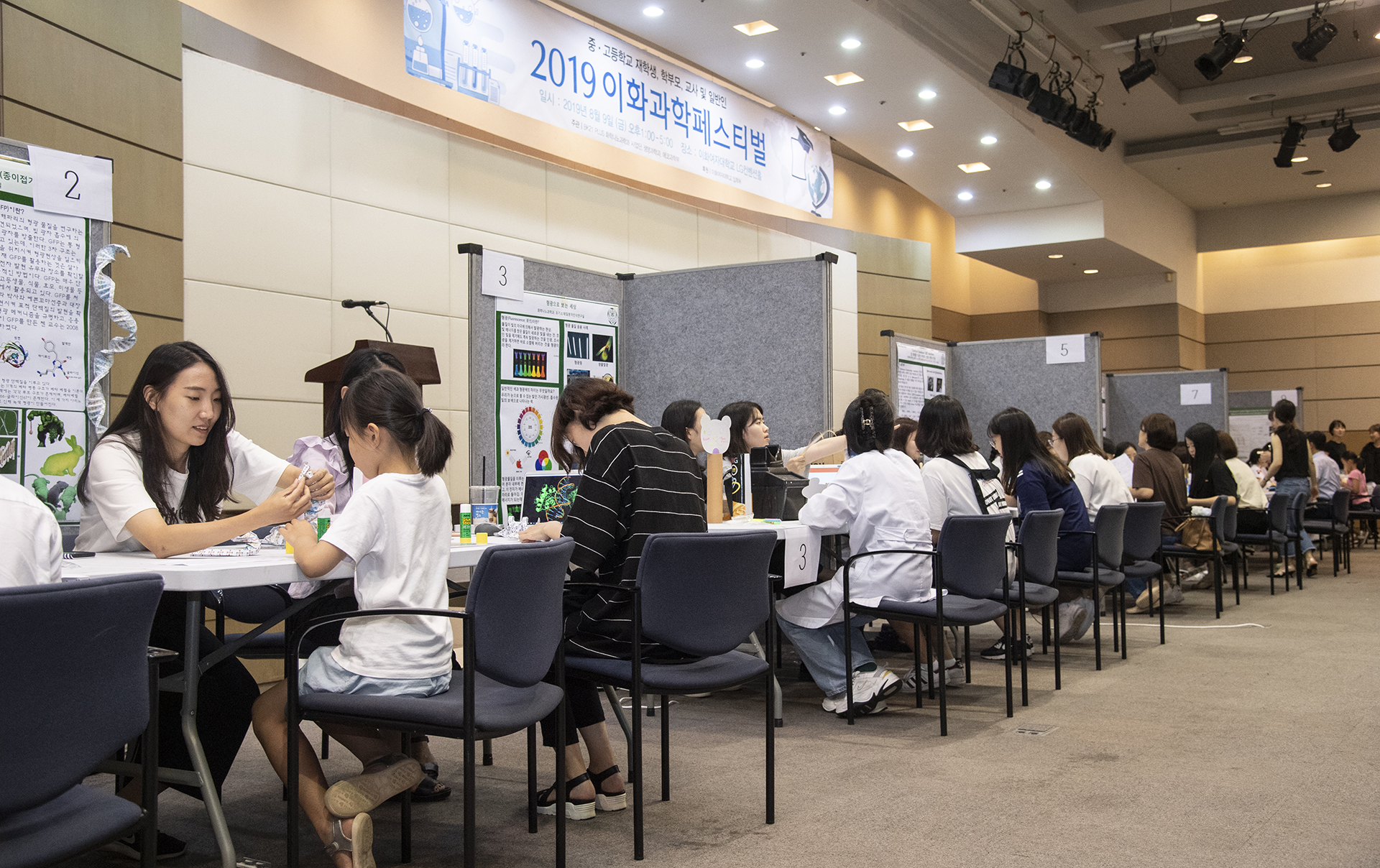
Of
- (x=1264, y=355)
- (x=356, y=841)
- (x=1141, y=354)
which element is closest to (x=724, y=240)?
(x=356, y=841)

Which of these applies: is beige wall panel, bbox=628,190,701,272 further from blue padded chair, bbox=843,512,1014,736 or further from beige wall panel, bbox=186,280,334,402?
blue padded chair, bbox=843,512,1014,736

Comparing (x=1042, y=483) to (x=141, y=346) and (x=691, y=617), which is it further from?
(x=141, y=346)

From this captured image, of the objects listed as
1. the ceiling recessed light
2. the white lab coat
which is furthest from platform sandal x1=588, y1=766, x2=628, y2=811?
the ceiling recessed light

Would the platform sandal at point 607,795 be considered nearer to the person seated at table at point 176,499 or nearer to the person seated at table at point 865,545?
the person seated at table at point 176,499

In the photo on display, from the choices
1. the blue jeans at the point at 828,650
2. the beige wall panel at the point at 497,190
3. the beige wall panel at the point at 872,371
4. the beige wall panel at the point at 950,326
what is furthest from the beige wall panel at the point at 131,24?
the beige wall panel at the point at 950,326

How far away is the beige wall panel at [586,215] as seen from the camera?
19.1 feet

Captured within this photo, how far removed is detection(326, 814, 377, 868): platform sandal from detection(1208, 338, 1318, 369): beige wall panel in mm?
12665

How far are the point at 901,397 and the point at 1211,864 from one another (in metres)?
4.10

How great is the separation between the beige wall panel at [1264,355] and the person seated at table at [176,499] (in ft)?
40.9

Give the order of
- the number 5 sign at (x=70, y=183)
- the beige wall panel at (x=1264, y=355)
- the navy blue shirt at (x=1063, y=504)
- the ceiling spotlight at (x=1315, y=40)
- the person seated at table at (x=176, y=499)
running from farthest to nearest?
the beige wall panel at (x=1264, y=355) → the ceiling spotlight at (x=1315, y=40) → the navy blue shirt at (x=1063, y=504) → the number 5 sign at (x=70, y=183) → the person seated at table at (x=176, y=499)

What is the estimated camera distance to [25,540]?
1479 millimetres

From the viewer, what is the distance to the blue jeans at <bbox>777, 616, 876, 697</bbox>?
360 cm

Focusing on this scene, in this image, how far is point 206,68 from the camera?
161 inches

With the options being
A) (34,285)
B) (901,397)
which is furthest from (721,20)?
(34,285)
